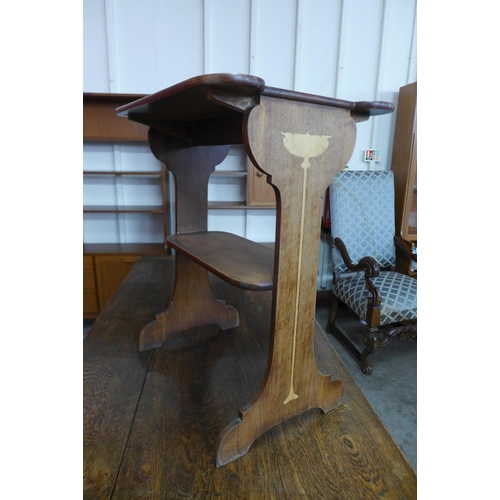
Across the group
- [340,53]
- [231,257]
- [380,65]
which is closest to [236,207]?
[340,53]

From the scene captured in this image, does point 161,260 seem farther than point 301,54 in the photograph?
No

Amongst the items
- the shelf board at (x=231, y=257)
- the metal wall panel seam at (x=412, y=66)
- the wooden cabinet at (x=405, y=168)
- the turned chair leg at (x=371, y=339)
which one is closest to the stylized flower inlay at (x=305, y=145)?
the shelf board at (x=231, y=257)

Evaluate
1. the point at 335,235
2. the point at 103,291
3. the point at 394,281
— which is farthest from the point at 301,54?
the point at 103,291

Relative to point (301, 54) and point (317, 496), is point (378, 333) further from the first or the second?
point (301, 54)

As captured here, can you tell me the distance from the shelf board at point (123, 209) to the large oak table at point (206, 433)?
1491mm

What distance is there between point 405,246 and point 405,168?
2.09 ft

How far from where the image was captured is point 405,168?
285 centimetres

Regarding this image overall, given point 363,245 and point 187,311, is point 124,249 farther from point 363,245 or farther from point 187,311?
point 363,245

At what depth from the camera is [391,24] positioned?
288cm

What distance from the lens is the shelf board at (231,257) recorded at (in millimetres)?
838

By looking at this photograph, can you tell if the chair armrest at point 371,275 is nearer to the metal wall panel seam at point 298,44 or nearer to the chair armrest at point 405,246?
the chair armrest at point 405,246

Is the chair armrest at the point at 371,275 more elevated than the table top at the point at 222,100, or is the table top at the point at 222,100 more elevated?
the table top at the point at 222,100

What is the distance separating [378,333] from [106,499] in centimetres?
189

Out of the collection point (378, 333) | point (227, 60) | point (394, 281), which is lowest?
point (378, 333)
